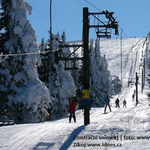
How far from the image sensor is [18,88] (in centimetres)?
2467

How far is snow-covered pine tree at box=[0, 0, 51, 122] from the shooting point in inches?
965

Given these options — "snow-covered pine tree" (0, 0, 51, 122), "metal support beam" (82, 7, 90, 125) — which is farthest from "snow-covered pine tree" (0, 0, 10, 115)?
"metal support beam" (82, 7, 90, 125)

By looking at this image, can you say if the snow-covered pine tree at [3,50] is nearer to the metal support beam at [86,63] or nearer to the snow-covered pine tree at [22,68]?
the snow-covered pine tree at [22,68]

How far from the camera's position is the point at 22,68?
83.5ft

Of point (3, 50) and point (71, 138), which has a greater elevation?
point (3, 50)

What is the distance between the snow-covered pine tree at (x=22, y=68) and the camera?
965 inches

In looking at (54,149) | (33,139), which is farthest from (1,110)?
(54,149)

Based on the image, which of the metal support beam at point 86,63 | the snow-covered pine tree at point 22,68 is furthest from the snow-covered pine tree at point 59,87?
the metal support beam at point 86,63

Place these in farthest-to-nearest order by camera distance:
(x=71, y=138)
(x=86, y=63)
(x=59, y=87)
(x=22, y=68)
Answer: (x=59, y=87)
(x=22, y=68)
(x=86, y=63)
(x=71, y=138)

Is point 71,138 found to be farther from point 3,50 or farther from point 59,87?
point 59,87

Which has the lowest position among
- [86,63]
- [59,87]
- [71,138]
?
[71,138]

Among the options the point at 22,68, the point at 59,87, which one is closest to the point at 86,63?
the point at 22,68

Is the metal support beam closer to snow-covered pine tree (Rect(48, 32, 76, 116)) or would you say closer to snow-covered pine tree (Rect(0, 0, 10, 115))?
snow-covered pine tree (Rect(0, 0, 10, 115))

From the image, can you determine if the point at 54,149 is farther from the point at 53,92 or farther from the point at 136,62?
the point at 136,62
